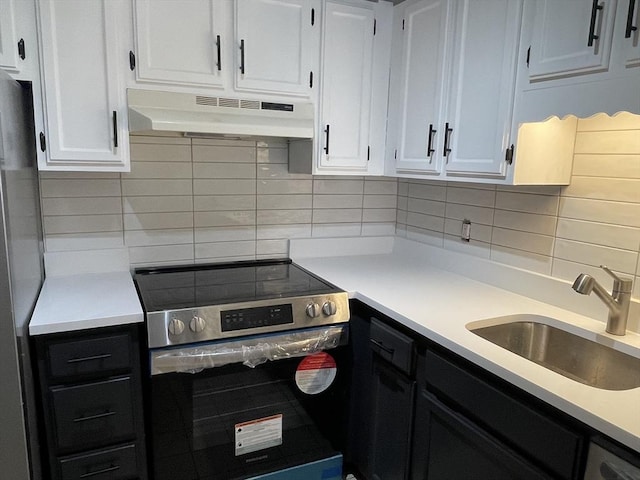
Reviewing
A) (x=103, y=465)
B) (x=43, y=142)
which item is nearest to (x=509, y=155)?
(x=43, y=142)

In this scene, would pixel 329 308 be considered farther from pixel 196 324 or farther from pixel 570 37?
pixel 570 37

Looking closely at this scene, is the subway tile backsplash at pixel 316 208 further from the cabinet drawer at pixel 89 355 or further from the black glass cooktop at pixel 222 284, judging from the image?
the cabinet drawer at pixel 89 355

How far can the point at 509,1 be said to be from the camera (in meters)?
1.60

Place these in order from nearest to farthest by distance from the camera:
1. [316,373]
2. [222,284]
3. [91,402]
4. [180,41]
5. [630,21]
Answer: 1. [630,21]
2. [91,402]
3. [180,41]
4. [316,373]
5. [222,284]

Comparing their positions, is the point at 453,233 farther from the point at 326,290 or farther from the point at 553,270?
the point at 326,290

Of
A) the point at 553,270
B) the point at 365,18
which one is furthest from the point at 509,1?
the point at 553,270

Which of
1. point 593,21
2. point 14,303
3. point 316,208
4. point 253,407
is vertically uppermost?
point 593,21

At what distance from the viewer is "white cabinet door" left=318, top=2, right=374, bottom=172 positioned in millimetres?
2104

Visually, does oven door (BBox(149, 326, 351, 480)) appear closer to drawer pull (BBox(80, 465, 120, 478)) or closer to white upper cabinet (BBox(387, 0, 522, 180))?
drawer pull (BBox(80, 465, 120, 478))

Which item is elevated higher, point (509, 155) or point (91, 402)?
point (509, 155)

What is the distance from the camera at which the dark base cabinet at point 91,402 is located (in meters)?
1.54

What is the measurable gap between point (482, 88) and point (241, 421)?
158cm

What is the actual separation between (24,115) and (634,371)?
7.33 feet

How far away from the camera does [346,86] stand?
2.17m
